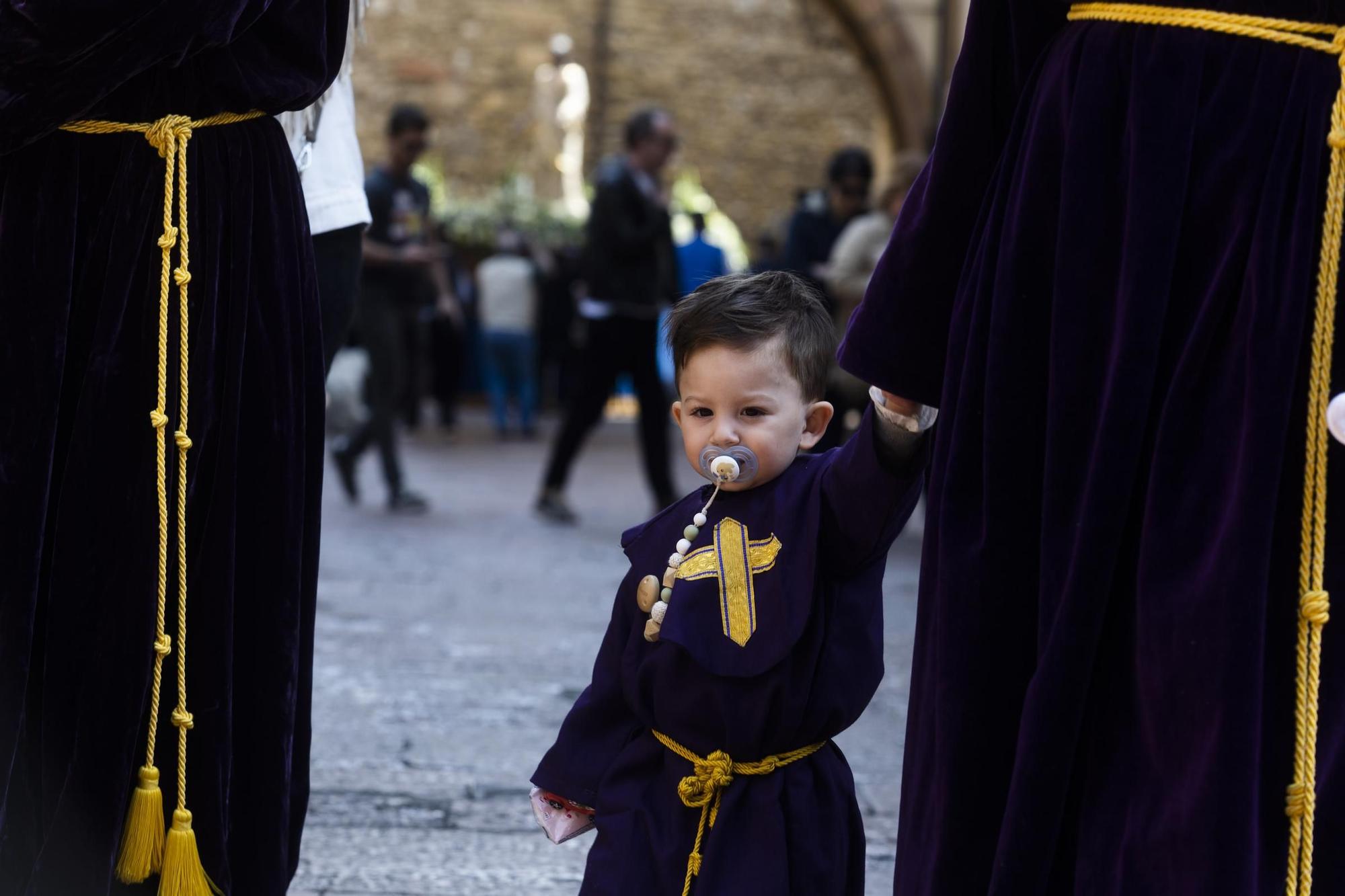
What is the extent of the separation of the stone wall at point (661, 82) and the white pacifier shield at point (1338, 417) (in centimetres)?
2136

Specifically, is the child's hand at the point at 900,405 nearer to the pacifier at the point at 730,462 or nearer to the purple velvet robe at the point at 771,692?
the purple velvet robe at the point at 771,692

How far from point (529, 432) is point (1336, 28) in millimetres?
11357

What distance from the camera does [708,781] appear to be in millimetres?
2244

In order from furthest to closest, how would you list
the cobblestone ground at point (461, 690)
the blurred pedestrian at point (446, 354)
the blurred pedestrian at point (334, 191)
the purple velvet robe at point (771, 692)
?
the blurred pedestrian at point (446, 354) < the cobblestone ground at point (461, 690) < the blurred pedestrian at point (334, 191) < the purple velvet robe at point (771, 692)

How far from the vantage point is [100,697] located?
2311 mm

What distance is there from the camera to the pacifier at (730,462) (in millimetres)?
2240

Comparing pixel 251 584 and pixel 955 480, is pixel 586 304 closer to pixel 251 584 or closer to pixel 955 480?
pixel 251 584

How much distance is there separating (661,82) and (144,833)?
2177 centimetres

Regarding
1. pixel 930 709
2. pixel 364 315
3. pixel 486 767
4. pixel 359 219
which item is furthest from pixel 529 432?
pixel 930 709

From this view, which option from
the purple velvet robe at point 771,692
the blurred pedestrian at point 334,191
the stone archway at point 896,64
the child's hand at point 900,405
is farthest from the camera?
the stone archway at point 896,64

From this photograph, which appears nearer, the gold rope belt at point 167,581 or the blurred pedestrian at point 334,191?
the gold rope belt at point 167,581

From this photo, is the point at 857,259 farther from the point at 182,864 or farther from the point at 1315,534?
the point at 1315,534

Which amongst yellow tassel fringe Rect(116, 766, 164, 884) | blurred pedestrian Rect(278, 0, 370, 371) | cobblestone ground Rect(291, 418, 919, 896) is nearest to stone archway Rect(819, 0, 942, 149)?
cobblestone ground Rect(291, 418, 919, 896)

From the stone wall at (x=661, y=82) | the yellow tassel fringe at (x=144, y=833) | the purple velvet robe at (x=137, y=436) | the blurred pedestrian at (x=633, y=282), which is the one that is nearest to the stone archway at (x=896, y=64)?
the blurred pedestrian at (x=633, y=282)
